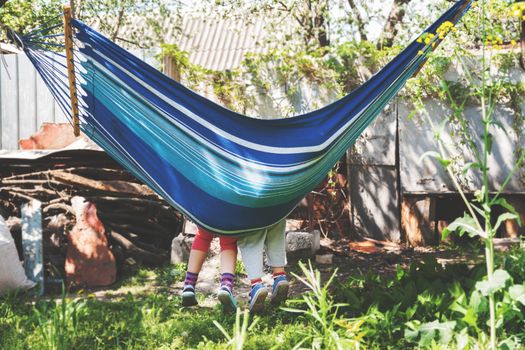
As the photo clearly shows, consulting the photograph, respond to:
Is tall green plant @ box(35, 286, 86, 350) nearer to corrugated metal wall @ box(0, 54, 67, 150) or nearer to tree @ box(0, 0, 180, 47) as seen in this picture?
corrugated metal wall @ box(0, 54, 67, 150)

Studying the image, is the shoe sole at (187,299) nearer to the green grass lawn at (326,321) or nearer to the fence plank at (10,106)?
the green grass lawn at (326,321)

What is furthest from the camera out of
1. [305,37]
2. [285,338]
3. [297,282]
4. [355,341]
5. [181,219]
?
[305,37]

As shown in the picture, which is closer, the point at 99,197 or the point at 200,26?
the point at 99,197

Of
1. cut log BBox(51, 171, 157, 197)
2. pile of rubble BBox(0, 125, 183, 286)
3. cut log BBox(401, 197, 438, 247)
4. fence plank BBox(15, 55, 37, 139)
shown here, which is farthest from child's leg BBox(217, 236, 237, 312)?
fence plank BBox(15, 55, 37, 139)

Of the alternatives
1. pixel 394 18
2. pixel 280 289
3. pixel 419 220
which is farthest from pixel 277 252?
pixel 394 18

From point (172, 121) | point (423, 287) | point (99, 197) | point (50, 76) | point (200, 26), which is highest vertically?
point (200, 26)

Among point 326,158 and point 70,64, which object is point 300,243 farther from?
point 70,64

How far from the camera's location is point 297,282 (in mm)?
3385

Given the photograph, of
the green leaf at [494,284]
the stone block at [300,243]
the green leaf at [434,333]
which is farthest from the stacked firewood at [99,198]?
the green leaf at [494,284]

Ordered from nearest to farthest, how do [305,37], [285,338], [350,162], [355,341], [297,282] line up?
[355,341], [285,338], [297,282], [350,162], [305,37]

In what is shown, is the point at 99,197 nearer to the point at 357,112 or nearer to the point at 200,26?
the point at 357,112

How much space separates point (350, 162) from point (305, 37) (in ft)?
4.65

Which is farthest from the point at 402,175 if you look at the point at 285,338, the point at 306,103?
the point at 285,338

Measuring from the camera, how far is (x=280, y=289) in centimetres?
245
